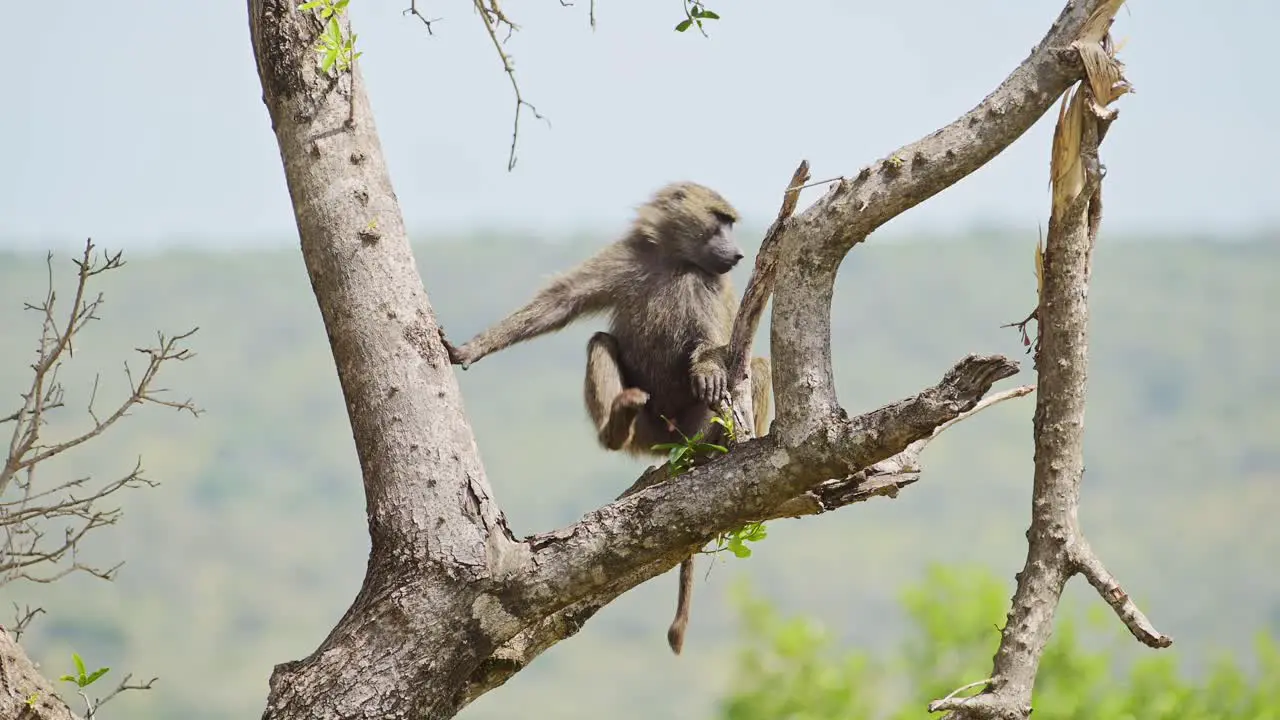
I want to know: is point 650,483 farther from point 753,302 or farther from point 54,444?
point 54,444

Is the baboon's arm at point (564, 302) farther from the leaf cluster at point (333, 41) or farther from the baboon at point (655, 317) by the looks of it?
the leaf cluster at point (333, 41)

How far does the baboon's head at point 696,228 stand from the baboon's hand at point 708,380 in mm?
1159

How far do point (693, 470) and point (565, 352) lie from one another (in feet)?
295

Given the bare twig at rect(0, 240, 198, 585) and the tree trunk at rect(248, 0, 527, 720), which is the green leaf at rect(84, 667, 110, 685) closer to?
the bare twig at rect(0, 240, 198, 585)

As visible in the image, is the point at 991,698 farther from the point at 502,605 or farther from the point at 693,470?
the point at 502,605

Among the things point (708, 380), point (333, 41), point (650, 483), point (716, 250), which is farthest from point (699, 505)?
point (716, 250)

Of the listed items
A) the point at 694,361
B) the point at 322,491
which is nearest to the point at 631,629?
the point at 322,491

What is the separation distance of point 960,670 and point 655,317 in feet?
30.5

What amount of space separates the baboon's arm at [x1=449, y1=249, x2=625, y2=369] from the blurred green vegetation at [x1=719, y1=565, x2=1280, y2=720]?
7209 mm

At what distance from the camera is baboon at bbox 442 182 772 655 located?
552 centimetres

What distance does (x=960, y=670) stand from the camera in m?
13.9

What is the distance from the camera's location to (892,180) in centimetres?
346

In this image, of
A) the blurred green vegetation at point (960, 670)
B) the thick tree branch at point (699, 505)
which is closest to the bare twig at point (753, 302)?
the thick tree branch at point (699, 505)

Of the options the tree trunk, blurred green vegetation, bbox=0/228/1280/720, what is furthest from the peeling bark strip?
blurred green vegetation, bbox=0/228/1280/720
